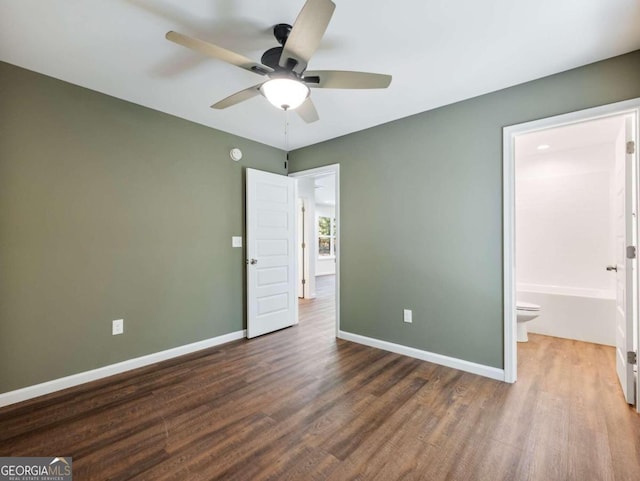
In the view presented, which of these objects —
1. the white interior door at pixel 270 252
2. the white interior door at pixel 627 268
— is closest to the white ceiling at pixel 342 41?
the white interior door at pixel 627 268

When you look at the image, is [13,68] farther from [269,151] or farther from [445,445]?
[445,445]

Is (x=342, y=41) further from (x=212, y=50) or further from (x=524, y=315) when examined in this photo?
(x=524, y=315)

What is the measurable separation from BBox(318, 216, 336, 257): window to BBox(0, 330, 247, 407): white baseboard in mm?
6338

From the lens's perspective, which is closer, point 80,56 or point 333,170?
point 80,56

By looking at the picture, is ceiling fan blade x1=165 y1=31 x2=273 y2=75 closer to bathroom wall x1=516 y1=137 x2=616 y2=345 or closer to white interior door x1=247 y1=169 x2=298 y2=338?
white interior door x1=247 y1=169 x2=298 y2=338

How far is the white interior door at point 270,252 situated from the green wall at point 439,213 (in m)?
0.85

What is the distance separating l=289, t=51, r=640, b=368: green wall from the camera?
240cm

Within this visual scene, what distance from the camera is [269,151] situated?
4031 millimetres

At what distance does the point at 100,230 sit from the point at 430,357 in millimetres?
3320

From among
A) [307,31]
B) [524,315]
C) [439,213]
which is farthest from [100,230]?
[524,315]

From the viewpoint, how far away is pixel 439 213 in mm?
2902

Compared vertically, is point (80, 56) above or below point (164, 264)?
above

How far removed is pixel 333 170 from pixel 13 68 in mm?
2940

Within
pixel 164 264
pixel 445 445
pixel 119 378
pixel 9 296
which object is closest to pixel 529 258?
pixel 445 445
